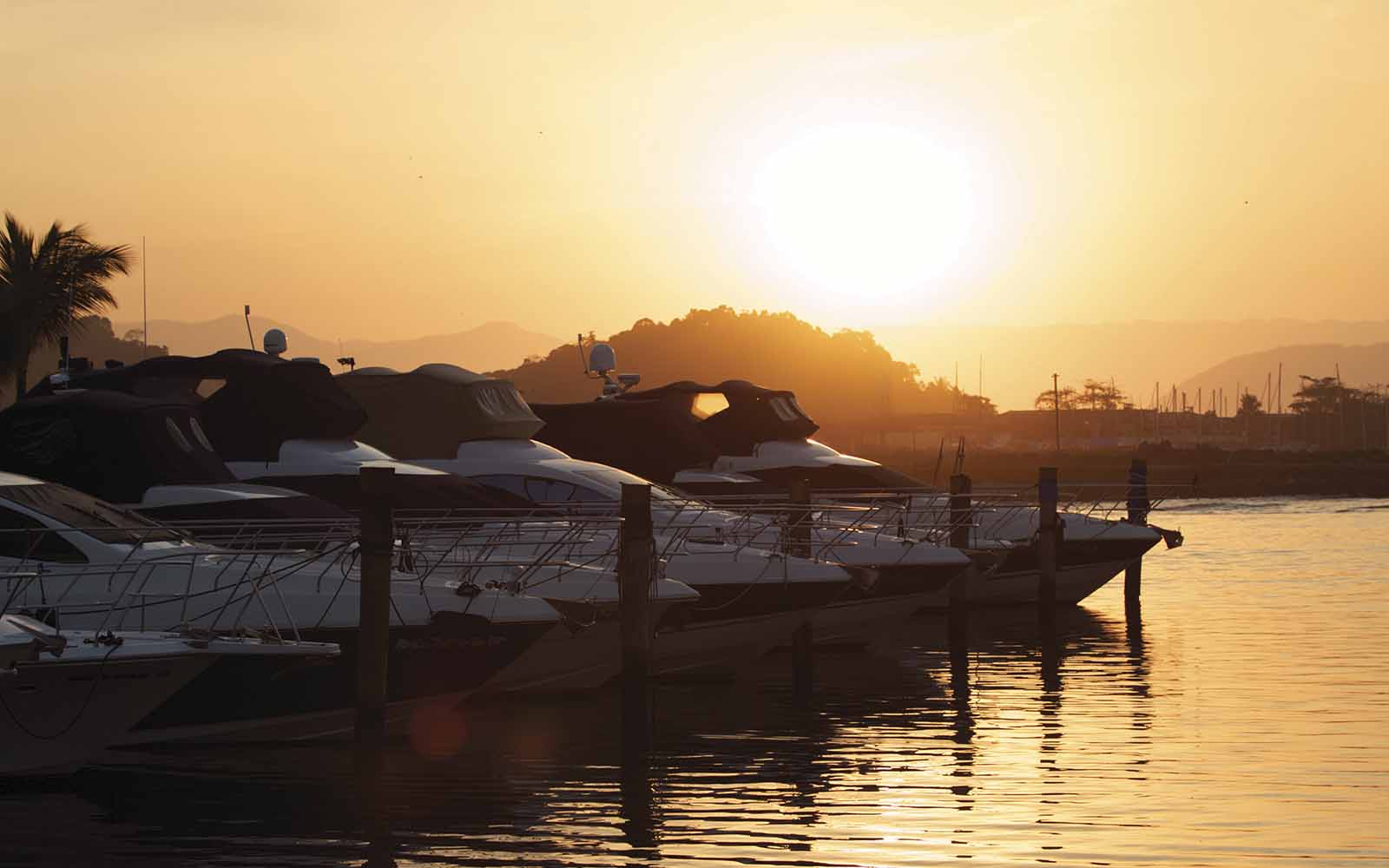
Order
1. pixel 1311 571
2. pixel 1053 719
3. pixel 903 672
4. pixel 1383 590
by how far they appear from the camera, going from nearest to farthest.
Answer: pixel 1053 719 → pixel 903 672 → pixel 1383 590 → pixel 1311 571

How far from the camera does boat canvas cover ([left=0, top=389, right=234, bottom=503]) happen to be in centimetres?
2159

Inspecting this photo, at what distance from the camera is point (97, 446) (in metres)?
21.7

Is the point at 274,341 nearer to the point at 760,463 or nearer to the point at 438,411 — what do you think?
the point at 438,411

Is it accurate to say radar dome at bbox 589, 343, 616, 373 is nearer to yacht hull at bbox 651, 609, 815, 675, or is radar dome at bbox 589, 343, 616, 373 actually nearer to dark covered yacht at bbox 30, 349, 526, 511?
dark covered yacht at bbox 30, 349, 526, 511

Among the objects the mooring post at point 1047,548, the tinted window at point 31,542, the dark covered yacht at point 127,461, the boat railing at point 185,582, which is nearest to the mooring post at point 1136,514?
the mooring post at point 1047,548

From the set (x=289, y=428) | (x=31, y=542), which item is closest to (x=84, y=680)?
(x=31, y=542)

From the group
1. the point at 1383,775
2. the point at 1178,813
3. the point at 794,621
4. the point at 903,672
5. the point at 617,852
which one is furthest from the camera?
the point at 903,672

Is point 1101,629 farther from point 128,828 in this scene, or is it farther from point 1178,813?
point 128,828

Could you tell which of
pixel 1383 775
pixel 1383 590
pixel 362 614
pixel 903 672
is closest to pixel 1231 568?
pixel 1383 590

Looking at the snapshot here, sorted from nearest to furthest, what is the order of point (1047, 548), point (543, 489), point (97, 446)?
1. point (97, 446)
2. point (543, 489)
3. point (1047, 548)

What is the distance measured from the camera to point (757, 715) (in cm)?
2084

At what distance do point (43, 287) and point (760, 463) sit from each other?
1691 cm

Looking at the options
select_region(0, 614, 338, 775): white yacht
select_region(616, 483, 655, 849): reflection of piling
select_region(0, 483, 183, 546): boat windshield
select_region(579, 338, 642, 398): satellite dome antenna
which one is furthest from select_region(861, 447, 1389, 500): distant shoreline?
select_region(0, 614, 338, 775): white yacht

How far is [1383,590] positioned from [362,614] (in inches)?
1162
